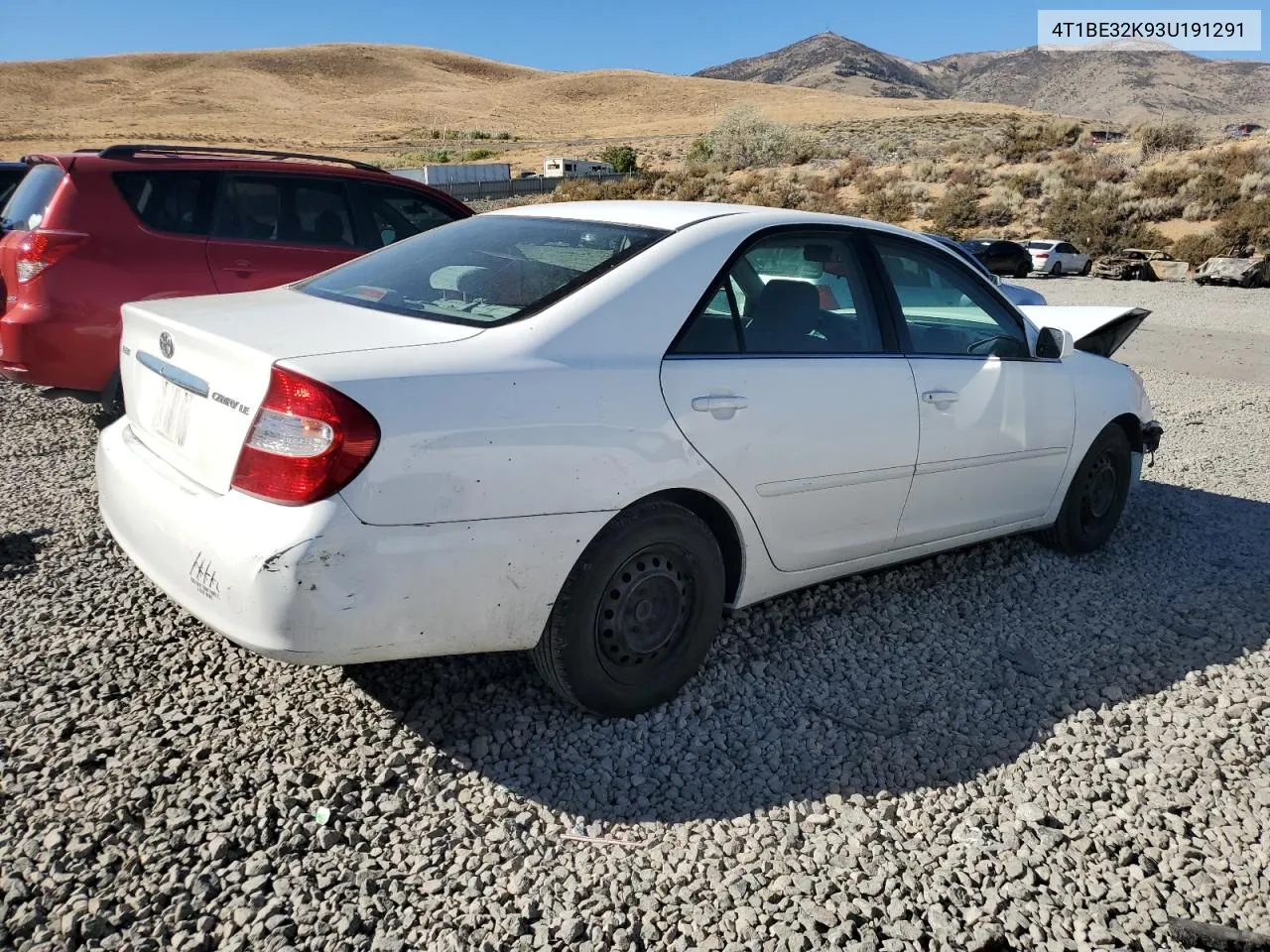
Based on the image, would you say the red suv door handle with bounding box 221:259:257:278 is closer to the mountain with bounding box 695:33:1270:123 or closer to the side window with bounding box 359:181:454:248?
the side window with bounding box 359:181:454:248

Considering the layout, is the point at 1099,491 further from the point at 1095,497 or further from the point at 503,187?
the point at 503,187

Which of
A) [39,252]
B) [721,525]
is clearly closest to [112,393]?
[39,252]

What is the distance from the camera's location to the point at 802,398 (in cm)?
341

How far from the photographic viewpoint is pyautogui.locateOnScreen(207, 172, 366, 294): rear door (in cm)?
614

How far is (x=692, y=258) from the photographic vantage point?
3275mm

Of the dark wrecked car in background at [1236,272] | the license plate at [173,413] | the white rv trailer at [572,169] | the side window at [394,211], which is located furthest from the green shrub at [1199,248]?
the white rv trailer at [572,169]

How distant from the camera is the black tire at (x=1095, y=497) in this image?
485cm

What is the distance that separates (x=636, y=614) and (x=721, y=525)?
45 cm

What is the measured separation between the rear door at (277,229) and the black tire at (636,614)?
13.1ft

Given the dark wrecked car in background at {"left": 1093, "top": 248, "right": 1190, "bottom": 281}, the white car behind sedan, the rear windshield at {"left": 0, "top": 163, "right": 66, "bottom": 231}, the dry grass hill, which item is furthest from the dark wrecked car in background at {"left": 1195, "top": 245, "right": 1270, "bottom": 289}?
the dry grass hill

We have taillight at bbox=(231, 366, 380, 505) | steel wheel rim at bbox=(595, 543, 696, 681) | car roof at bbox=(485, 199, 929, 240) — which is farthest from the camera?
car roof at bbox=(485, 199, 929, 240)

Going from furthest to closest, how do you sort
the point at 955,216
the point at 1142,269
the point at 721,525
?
1. the point at 955,216
2. the point at 1142,269
3. the point at 721,525

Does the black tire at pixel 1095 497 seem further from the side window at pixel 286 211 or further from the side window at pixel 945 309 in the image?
the side window at pixel 286 211

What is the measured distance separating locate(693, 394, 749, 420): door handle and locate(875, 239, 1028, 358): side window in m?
1.09
